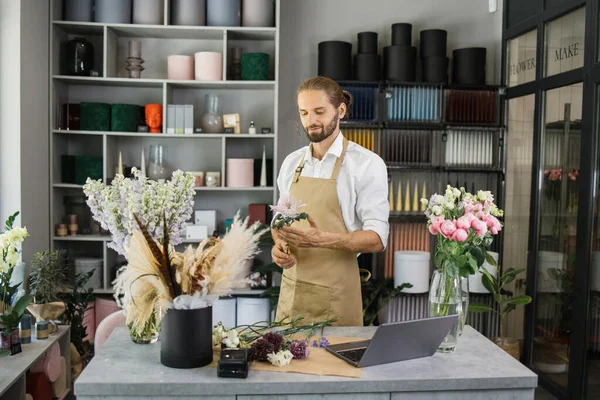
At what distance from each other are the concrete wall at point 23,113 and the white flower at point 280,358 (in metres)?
2.96

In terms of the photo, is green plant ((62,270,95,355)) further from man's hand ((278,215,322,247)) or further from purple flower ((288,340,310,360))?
purple flower ((288,340,310,360))

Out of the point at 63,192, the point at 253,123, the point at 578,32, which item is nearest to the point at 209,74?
the point at 253,123

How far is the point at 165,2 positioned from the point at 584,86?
2.99m

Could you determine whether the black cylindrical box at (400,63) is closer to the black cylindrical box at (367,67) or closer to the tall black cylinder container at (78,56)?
the black cylindrical box at (367,67)

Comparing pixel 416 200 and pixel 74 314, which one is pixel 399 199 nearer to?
pixel 416 200

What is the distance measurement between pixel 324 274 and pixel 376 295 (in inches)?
81.5

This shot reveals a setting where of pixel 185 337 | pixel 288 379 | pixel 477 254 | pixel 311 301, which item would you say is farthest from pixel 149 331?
pixel 477 254

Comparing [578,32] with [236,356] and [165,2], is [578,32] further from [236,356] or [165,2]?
[236,356]

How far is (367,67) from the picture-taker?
461 cm

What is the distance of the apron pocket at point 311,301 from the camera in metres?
2.51

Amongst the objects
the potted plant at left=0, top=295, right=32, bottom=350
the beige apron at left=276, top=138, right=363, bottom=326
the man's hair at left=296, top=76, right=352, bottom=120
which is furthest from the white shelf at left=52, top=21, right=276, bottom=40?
the potted plant at left=0, top=295, right=32, bottom=350

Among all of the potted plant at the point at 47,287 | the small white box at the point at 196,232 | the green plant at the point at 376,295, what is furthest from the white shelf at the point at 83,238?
the green plant at the point at 376,295

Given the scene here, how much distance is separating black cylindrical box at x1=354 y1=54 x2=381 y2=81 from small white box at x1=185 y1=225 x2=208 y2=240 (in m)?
1.67

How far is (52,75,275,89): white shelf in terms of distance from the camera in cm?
452
